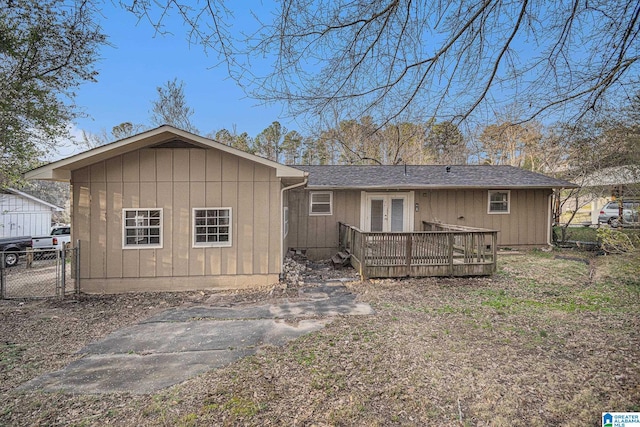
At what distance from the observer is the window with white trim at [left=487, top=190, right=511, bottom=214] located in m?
11.8

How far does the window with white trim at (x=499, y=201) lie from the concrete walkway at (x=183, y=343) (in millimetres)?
8044

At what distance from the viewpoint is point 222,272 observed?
24.3 feet

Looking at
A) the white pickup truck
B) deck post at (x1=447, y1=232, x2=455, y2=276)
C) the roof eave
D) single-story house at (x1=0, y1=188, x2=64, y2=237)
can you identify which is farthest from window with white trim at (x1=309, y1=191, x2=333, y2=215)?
single-story house at (x1=0, y1=188, x2=64, y2=237)

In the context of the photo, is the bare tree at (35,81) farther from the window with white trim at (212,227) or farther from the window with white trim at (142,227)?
the window with white trim at (212,227)

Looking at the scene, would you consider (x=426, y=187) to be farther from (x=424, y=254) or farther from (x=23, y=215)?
(x=23, y=215)

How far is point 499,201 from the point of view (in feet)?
38.8

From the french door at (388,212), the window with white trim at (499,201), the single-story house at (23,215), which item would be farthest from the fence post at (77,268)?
the window with white trim at (499,201)

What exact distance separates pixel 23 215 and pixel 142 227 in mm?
14489

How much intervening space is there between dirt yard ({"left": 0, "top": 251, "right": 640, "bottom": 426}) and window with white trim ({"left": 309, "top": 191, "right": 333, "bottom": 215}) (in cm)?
510

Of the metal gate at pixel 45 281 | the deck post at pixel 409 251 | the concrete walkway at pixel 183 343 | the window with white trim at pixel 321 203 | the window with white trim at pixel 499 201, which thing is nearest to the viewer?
the concrete walkway at pixel 183 343

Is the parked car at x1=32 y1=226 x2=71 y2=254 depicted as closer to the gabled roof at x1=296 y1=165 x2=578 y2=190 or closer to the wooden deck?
the gabled roof at x1=296 y1=165 x2=578 y2=190

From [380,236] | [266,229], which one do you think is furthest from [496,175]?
[266,229]

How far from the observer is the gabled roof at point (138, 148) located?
650 centimetres

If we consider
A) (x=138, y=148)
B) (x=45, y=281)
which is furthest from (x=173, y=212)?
(x=45, y=281)
